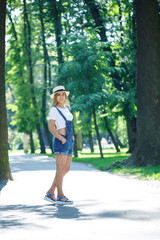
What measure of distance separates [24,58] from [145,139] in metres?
26.9

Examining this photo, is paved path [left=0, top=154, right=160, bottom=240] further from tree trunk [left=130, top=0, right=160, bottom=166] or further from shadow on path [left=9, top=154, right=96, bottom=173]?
shadow on path [left=9, top=154, right=96, bottom=173]

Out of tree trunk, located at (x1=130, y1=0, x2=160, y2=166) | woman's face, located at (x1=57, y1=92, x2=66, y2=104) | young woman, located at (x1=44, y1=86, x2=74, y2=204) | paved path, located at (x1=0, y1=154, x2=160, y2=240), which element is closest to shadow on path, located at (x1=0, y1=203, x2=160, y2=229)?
paved path, located at (x1=0, y1=154, x2=160, y2=240)

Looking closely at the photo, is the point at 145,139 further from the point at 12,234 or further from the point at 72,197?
the point at 12,234

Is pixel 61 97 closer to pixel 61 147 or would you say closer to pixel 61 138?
pixel 61 138

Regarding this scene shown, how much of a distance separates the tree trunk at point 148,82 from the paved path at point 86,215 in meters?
5.40

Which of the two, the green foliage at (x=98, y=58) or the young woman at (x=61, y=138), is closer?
the young woman at (x=61, y=138)

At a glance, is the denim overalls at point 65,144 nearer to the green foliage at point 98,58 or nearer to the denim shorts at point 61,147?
the denim shorts at point 61,147

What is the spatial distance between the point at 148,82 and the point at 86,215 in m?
9.87

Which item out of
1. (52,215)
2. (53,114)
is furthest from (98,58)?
(52,215)

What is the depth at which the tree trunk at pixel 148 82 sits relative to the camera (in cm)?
1533

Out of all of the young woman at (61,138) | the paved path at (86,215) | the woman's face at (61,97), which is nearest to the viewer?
the paved path at (86,215)

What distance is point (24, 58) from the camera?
40469 millimetres

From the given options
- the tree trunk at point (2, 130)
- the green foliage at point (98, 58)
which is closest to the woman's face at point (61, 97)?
the tree trunk at point (2, 130)

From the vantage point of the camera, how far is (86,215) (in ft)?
20.7
